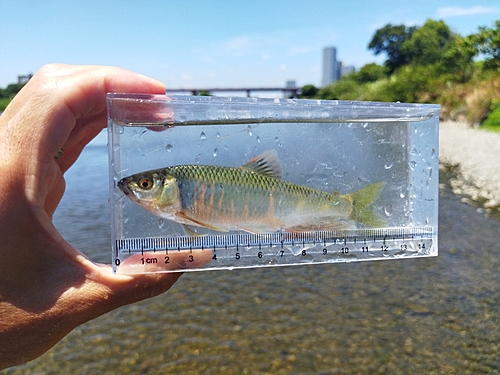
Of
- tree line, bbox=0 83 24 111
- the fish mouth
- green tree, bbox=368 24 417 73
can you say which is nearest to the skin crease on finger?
the fish mouth

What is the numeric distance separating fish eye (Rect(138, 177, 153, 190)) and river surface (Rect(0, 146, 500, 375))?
12.0 feet

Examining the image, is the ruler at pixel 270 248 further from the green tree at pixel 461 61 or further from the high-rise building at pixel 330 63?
the high-rise building at pixel 330 63

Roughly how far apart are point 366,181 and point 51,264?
205 cm

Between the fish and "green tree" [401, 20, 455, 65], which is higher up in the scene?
"green tree" [401, 20, 455, 65]

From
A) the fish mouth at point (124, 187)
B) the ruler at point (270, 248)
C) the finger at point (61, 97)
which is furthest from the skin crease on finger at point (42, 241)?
the fish mouth at point (124, 187)

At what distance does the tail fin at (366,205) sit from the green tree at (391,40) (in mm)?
93564

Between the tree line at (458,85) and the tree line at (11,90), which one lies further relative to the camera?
the tree line at (458,85)

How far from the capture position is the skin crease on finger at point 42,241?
2.09m

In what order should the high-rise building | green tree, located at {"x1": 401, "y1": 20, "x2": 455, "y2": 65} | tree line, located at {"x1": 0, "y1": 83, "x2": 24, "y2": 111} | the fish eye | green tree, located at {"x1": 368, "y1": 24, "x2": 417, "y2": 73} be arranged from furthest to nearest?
the high-rise building → green tree, located at {"x1": 368, "y1": 24, "x2": 417, "y2": 73} → green tree, located at {"x1": 401, "y1": 20, "x2": 455, "y2": 65} → tree line, located at {"x1": 0, "y1": 83, "x2": 24, "y2": 111} → the fish eye

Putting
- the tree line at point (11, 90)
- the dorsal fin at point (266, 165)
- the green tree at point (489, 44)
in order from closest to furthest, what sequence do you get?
1. the dorsal fin at point (266, 165)
2. the tree line at point (11, 90)
3. the green tree at point (489, 44)

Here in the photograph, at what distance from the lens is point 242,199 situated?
2.48 m

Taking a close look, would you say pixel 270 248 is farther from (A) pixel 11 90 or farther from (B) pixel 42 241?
(A) pixel 11 90

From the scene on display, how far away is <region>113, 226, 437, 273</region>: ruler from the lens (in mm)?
2434

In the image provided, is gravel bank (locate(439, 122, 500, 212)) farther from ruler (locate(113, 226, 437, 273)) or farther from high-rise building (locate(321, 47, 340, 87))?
high-rise building (locate(321, 47, 340, 87))
